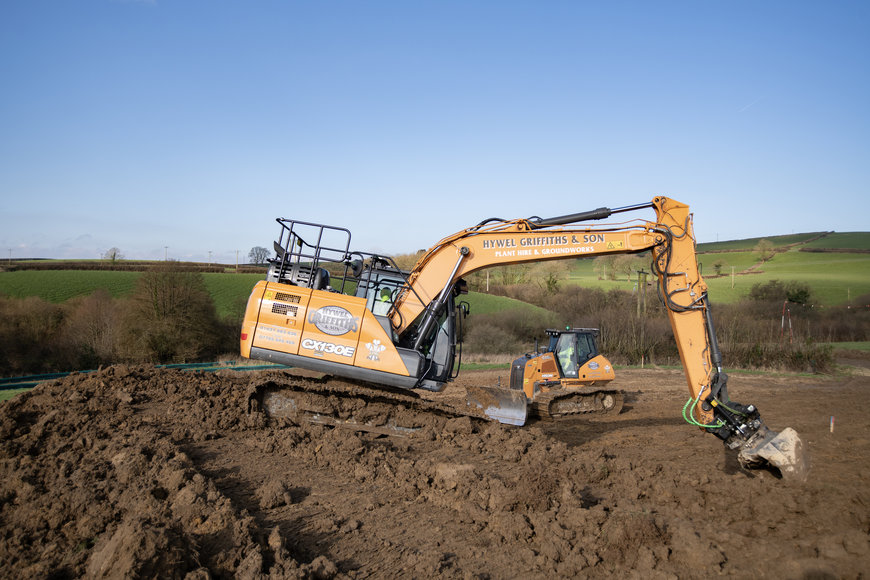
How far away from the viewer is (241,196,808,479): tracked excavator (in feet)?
24.5

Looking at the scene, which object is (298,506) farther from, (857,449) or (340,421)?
(857,449)

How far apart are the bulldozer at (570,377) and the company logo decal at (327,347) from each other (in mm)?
5796

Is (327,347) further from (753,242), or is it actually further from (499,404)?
(753,242)

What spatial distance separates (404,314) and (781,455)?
202 inches

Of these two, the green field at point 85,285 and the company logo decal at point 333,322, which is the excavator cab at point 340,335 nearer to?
the company logo decal at point 333,322

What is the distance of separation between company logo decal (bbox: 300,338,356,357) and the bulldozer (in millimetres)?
5796

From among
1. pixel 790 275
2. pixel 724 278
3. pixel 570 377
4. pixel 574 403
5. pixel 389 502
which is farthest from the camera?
pixel 724 278

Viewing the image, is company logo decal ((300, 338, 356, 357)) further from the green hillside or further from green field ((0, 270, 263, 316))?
the green hillside

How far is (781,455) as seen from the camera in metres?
5.90

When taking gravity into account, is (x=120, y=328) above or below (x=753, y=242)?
below

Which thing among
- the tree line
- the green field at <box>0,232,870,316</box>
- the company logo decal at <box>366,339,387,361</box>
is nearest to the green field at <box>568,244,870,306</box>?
the green field at <box>0,232,870,316</box>

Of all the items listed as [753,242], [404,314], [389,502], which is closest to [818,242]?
[753,242]

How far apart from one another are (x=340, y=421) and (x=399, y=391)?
1.11 m

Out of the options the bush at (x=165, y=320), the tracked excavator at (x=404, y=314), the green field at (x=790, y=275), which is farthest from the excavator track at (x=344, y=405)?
the green field at (x=790, y=275)
